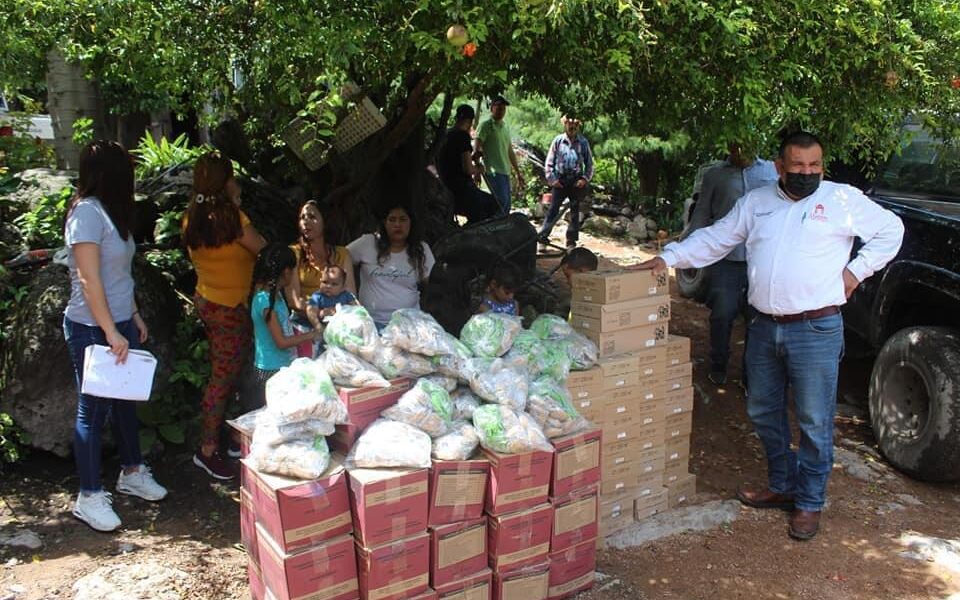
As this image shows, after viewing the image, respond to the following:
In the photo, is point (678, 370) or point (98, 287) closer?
point (98, 287)

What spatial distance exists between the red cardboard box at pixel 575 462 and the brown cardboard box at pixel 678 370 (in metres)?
1.02

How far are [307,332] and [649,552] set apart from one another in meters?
2.14

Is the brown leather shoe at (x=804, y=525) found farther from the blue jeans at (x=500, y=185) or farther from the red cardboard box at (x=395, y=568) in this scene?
the blue jeans at (x=500, y=185)

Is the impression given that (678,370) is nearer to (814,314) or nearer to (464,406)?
(814,314)

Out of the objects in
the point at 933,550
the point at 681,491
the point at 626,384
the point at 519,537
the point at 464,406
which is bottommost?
the point at 933,550

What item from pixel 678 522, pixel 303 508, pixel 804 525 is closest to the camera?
pixel 303 508

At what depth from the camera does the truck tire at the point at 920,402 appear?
4539 millimetres

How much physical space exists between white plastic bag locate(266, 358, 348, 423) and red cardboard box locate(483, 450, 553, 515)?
2.11 feet

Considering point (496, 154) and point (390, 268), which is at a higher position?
point (496, 154)

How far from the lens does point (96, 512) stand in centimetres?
382

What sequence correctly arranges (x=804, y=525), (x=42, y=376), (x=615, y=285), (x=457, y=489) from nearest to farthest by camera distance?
(x=457, y=489) → (x=615, y=285) → (x=804, y=525) → (x=42, y=376)

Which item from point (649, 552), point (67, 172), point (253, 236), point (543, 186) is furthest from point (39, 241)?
point (543, 186)

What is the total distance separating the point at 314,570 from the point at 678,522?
218 cm

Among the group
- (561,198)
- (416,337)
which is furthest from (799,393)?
(561,198)
